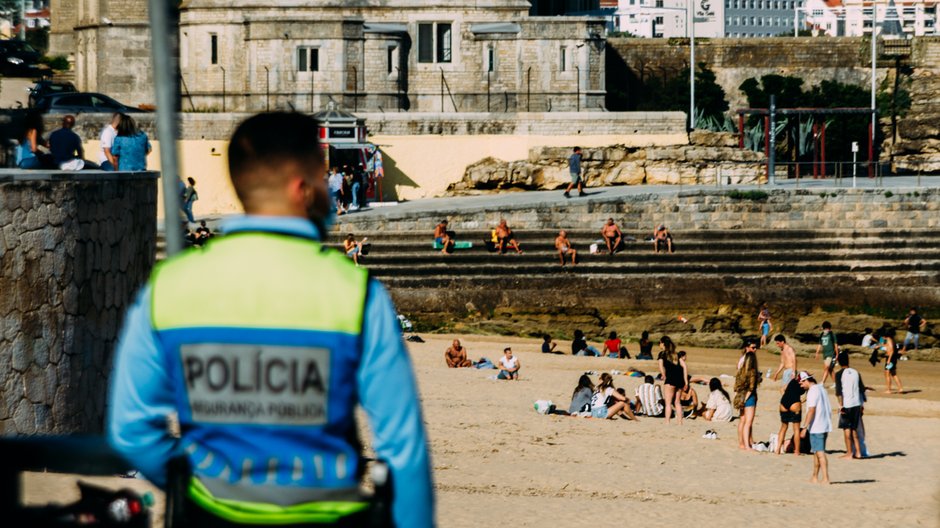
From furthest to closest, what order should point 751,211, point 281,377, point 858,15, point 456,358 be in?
point 858,15, point 751,211, point 456,358, point 281,377

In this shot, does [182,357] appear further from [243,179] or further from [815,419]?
[815,419]

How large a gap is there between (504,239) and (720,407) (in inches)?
527

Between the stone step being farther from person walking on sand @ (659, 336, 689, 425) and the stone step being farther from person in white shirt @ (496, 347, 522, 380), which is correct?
person walking on sand @ (659, 336, 689, 425)

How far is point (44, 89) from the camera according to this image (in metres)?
41.0

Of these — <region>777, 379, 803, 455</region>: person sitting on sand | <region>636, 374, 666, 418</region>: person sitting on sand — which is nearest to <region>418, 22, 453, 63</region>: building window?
<region>636, 374, 666, 418</region>: person sitting on sand

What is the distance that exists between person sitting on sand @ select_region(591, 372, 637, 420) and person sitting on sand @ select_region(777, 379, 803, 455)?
8.08 ft

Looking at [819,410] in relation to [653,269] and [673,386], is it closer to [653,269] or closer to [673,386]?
[673,386]

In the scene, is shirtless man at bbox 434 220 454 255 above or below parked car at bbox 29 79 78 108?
below

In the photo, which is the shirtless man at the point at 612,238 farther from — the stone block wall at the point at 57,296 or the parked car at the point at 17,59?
the stone block wall at the point at 57,296

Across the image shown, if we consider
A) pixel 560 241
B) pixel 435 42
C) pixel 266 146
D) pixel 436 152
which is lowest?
pixel 560 241

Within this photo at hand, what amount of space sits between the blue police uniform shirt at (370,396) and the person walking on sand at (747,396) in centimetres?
1481

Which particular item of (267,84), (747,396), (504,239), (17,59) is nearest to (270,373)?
(747,396)

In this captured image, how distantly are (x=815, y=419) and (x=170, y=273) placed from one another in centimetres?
1352

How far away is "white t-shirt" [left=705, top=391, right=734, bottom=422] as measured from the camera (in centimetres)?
1980
